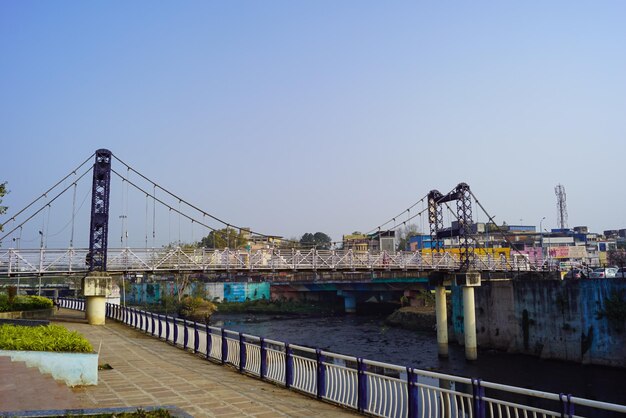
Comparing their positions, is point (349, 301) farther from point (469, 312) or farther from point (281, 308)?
point (469, 312)

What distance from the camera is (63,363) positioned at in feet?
44.1

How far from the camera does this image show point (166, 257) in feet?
118

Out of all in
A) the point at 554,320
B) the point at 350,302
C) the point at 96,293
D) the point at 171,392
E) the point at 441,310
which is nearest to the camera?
the point at 171,392

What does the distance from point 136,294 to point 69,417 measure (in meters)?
102

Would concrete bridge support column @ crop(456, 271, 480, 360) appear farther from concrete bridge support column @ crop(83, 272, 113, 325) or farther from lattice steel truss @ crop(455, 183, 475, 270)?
concrete bridge support column @ crop(83, 272, 113, 325)

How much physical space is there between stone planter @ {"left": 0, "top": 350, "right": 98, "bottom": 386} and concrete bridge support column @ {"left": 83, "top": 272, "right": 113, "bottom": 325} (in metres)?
20.6

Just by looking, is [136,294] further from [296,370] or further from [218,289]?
[296,370]

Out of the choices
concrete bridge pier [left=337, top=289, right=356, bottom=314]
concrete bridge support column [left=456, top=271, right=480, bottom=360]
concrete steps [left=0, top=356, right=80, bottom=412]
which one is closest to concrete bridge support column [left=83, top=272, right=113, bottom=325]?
concrete steps [left=0, top=356, right=80, bottom=412]

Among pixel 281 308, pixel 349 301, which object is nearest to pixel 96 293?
pixel 281 308

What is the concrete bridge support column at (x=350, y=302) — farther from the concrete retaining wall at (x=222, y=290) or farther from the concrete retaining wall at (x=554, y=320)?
the concrete retaining wall at (x=554, y=320)

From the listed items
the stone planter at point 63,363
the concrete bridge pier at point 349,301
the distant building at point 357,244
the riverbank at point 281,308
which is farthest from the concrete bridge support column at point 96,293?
the distant building at point 357,244

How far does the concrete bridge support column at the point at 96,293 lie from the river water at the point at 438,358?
62.2 feet

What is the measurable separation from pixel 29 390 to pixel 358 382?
7.53 metres

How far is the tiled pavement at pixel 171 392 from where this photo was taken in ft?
36.2
